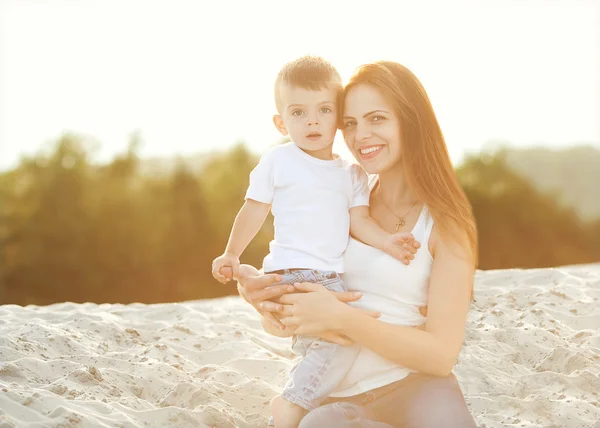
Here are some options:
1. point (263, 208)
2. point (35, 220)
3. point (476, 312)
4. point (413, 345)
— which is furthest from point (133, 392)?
point (35, 220)

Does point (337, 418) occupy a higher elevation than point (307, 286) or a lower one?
lower

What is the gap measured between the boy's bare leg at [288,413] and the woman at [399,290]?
9 centimetres

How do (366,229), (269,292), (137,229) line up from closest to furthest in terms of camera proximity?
(269,292) < (366,229) < (137,229)

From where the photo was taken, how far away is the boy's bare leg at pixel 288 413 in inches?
123

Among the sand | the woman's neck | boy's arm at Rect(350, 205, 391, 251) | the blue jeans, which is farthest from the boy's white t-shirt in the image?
the sand

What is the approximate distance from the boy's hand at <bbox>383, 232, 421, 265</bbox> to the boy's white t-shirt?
260 mm

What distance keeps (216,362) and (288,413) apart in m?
1.79

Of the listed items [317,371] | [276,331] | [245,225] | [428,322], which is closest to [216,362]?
[276,331]

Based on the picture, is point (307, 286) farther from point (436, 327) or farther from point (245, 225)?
point (436, 327)

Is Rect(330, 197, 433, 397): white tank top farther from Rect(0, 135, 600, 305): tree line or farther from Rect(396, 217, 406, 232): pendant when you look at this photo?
Rect(0, 135, 600, 305): tree line

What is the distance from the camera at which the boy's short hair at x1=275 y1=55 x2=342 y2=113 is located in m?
3.25

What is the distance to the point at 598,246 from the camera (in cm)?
1727

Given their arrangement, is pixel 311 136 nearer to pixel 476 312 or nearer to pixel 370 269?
pixel 370 269

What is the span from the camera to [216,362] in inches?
191
